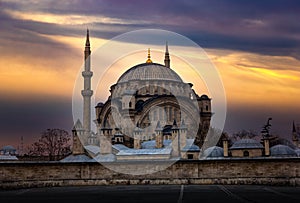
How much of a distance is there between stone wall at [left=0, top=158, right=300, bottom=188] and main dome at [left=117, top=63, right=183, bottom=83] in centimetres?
2437

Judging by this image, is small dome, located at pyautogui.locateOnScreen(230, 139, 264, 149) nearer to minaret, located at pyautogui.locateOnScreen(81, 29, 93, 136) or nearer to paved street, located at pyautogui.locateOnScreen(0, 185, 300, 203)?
minaret, located at pyautogui.locateOnScreen(81, 29, 93, 136)

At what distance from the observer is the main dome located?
149 ft

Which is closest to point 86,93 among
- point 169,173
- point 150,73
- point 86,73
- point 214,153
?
point 86,73

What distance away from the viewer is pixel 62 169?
69.8ft

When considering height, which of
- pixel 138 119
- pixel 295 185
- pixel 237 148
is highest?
pixel 138 119

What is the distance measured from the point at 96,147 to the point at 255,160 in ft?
47.5

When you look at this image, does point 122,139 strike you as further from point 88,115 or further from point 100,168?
point 100,168

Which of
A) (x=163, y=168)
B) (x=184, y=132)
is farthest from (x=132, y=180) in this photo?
(x=184, y=132)

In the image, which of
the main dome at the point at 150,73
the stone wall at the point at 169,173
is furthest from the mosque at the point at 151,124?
the stone wall at the point at 169,173

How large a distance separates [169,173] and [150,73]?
83.6 ft

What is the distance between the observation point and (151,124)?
37781 millimetres

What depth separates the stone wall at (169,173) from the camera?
2020 centimetres

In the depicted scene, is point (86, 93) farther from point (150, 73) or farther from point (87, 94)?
point (150, 73)

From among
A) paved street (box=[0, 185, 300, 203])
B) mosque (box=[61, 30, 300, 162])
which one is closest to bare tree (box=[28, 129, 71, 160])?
A: mosque (box=[61, 30, 300, 162])
